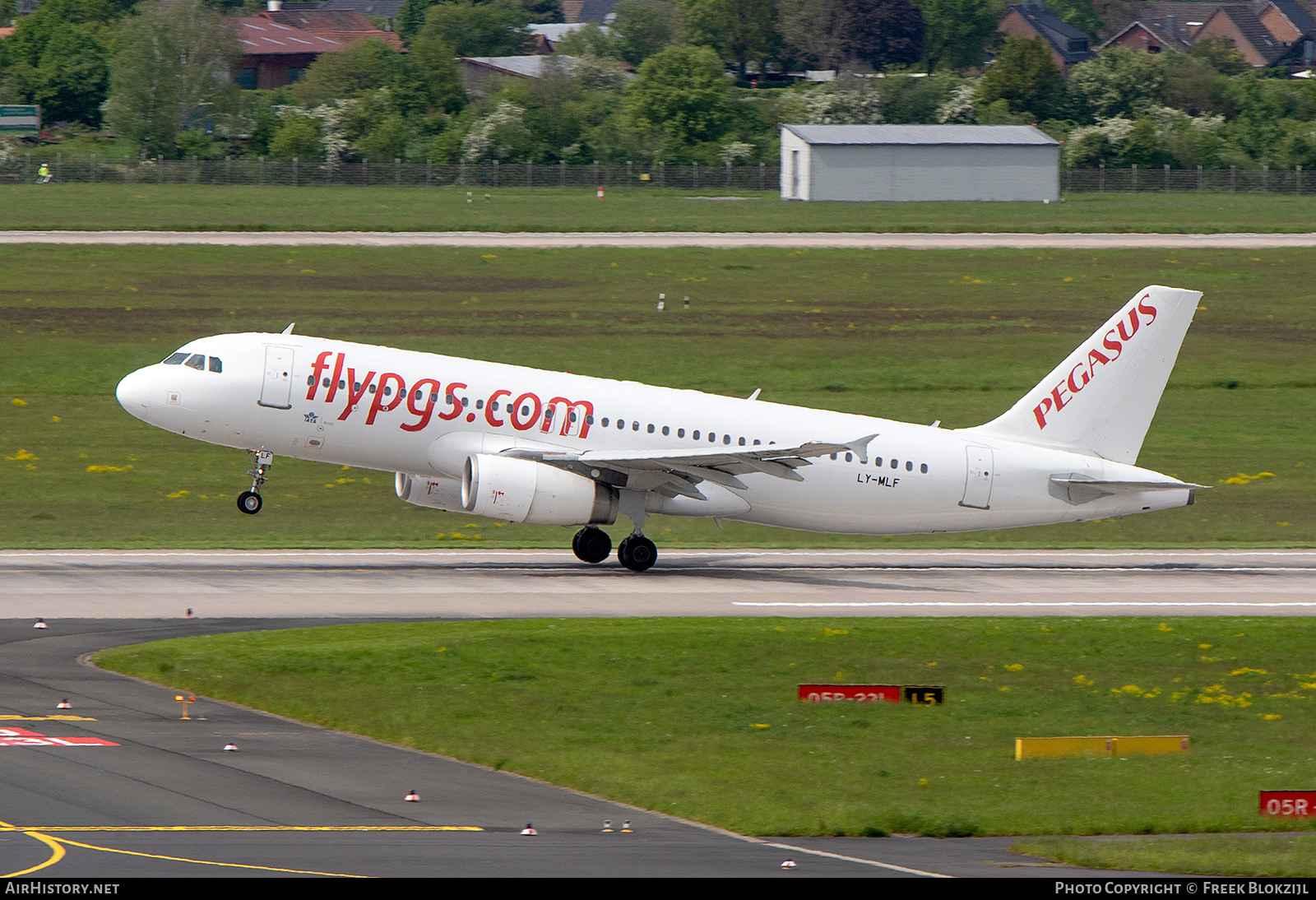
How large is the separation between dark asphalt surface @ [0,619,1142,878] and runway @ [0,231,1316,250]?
63.8 meters

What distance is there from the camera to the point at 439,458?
133 feet

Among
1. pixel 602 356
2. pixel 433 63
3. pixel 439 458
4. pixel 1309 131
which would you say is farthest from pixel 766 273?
pixel 433 63

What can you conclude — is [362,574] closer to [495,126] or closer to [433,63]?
[495,126]

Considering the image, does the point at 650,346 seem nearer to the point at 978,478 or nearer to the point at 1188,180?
the point at 978,478

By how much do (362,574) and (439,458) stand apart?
3.17m

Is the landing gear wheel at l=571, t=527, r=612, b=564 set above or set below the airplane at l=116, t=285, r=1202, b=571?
below

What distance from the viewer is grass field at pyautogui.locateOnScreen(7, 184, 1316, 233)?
324ft

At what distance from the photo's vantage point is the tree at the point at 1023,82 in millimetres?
176000

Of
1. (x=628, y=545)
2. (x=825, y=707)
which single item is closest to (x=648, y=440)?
(x=628, y=545)

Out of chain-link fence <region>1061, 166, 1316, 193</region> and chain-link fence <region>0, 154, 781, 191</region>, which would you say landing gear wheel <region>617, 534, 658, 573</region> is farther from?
chain-link fence <region>1061, 166, 1316, 193</region>

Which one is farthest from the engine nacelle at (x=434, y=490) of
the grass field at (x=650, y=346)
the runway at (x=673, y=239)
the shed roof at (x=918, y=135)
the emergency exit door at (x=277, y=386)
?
the shed roof at (x=918, y=135)

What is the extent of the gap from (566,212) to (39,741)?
88.1 m

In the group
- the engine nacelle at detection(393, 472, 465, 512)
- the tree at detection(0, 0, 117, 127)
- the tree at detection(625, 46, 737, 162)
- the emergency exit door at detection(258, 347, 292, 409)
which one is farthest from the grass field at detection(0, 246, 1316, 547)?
the tree at detection(0, 0, 117, 127)

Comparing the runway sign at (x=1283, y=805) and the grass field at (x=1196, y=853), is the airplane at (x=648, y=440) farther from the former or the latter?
the grass field at (x=1196, y=853)
